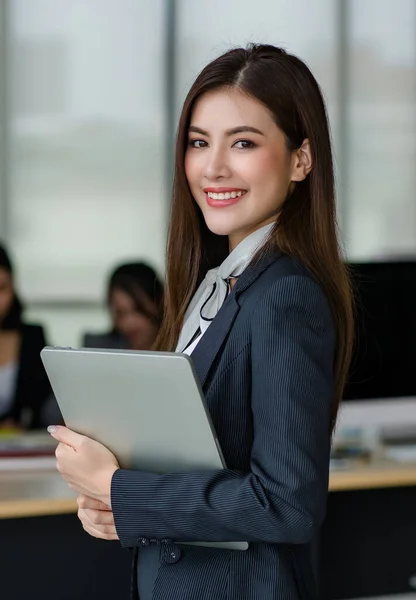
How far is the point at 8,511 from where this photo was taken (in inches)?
112

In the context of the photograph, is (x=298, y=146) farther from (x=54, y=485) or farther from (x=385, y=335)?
(x=385, y=335)

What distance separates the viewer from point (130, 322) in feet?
15.2

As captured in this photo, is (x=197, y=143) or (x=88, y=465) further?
(x=197, y=143)

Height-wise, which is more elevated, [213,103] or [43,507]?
[213,103]

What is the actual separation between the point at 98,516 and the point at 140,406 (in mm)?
228

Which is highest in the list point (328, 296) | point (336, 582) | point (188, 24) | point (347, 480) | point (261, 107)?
point (188, 24)

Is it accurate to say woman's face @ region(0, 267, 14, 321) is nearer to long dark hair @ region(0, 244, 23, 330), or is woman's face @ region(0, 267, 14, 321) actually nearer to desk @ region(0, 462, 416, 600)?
long dark hair @ region(0, 244, 23, 330)

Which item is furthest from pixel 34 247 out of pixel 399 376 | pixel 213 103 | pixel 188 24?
pixel 213 103

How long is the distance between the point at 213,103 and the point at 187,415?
0.51 m

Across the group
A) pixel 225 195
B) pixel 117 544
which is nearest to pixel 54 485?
pixel 117 544

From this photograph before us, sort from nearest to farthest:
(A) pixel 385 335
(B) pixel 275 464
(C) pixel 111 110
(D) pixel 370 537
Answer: (B) pixel 275 464, (D) pixel 370 537, (A) pixel 385 335, (C) pixel 111 110

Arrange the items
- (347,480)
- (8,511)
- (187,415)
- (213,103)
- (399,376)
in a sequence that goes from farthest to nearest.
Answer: (399,376) → (347,480) → (8,511) → (213,103) → (187,415)

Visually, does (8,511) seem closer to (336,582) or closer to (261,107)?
(336,582)

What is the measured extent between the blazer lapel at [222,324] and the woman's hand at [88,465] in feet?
0.65
